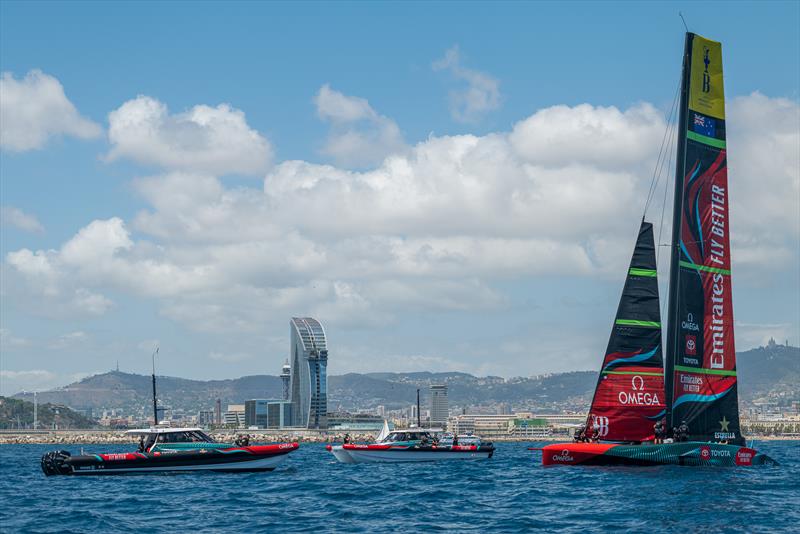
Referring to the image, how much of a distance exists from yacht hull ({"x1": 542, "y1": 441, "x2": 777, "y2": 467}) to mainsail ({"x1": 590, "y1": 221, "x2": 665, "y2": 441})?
55.1 inches

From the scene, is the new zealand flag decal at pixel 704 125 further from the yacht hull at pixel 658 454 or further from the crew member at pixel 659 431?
the yacht hull at pixel 658 454

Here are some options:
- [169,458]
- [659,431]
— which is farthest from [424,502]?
[169,458]

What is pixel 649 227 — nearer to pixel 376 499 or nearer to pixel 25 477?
pixel 376 499

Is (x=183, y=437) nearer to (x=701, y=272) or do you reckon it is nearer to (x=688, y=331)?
(x=688, y=331)

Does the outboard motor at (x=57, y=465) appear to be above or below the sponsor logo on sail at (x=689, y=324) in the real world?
below

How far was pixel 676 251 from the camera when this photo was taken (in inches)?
2101

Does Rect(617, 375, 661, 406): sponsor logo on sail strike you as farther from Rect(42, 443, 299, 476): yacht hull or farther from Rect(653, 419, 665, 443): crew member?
Rect(42, 443, 299, 476): yacht hull

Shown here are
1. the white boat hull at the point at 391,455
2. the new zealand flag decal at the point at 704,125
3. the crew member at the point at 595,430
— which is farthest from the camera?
the white boat hull at the point at 391,455

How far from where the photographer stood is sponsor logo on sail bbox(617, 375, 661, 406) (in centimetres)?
5219

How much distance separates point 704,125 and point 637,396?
14247mm

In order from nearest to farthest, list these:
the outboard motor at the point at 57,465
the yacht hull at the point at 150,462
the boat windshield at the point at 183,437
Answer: the yacht hull at the point at 150,462
the outboard motor at the point at 57,465
the boat windshield at the point at 183,437

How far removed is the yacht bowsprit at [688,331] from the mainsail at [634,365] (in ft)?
0.16

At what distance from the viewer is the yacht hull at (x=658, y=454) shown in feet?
165

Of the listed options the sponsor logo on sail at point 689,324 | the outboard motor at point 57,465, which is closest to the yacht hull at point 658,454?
the sponsor logo on sail at point 689,324
